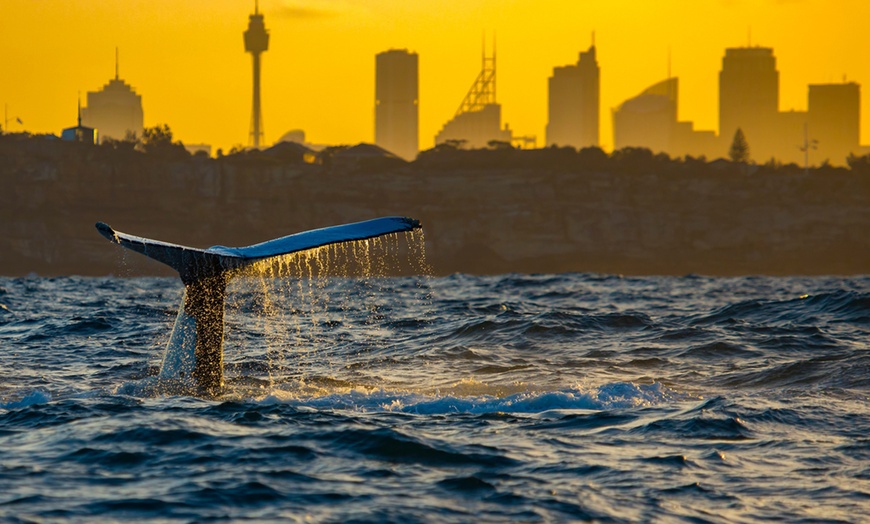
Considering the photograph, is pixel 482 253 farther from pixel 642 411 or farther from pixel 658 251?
pixel 642 411

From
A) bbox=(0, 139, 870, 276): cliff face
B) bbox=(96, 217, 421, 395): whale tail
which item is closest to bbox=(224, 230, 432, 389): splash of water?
bbox=(96, 217, 421, 395): whale tail

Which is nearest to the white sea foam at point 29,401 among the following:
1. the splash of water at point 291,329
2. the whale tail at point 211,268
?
the whale tail at point 211,268

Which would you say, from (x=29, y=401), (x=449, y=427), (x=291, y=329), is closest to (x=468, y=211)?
(x=291, y=329)

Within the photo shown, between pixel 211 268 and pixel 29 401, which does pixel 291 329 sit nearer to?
pixel 29 401

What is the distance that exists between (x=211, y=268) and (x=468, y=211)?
504 ft

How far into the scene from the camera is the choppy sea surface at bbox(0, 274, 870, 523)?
42.5ft

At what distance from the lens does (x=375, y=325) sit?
33375 mm

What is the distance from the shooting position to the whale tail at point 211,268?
17062 millimetres

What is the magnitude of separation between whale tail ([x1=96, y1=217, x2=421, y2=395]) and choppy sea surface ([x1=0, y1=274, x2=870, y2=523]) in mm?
867

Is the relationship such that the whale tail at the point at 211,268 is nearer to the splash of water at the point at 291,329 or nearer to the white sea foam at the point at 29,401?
the splash of water at the point at 291,329

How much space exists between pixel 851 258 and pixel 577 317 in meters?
141

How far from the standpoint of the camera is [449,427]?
55.1ft

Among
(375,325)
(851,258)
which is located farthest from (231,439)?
(851,258)

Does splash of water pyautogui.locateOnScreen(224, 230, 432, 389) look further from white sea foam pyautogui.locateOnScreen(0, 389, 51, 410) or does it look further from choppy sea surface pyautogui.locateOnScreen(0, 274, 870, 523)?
white sea foam pyautogui.locateOnScreen(0, 389, 51, 410)
